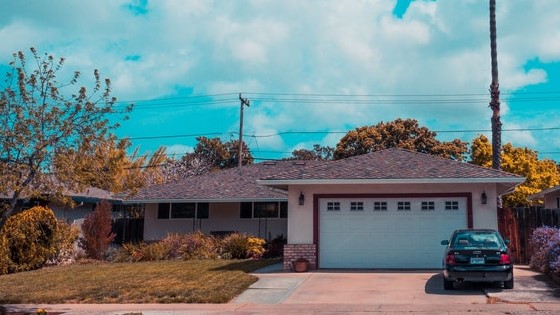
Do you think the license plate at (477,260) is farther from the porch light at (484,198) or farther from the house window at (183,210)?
the house window at (183,210)

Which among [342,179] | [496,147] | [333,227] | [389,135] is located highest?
[389,135]

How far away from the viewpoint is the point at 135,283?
53.0 ft

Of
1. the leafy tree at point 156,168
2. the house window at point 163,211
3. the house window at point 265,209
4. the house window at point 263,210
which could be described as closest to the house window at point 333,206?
the house window at point 263,210

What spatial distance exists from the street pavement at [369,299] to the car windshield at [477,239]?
3.42ft

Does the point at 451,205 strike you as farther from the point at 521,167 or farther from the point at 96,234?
the point at 521,167

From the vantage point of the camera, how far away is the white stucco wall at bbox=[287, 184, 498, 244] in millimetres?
18781

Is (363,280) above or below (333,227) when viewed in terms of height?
below

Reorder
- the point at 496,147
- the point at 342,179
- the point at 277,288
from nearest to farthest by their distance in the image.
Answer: the point at 277,288
the point at 342,179
the point at 496,147

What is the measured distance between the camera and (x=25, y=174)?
1278 centimetres

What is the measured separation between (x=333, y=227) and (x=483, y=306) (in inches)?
308

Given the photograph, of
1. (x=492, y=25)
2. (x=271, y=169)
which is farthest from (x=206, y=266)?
(x=492, y=25)

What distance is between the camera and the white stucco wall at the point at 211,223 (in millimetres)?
28812

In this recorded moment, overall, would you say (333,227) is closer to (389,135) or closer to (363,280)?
(363,280)

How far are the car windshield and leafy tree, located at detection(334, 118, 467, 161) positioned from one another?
1118 inches
